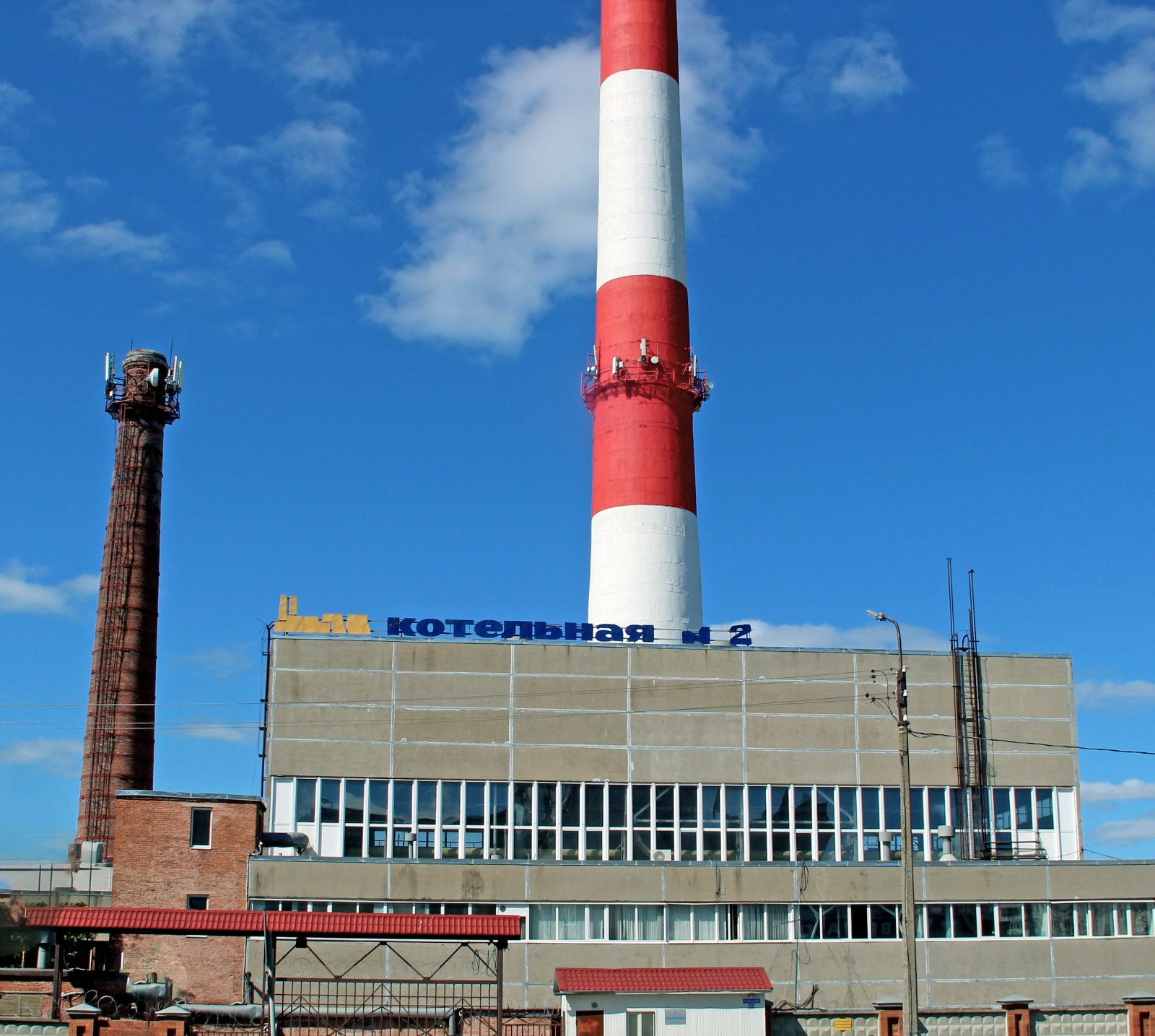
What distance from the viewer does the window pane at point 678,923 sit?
42.1m

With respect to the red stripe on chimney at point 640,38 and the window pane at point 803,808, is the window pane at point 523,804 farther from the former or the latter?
the red stripe on chimney at point 640,38

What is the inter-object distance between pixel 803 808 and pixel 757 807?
166 cm

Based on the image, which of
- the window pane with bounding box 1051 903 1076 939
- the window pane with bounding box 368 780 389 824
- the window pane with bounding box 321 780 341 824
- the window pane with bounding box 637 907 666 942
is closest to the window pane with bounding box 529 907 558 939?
the window pane with bounding box 637 907 666 942

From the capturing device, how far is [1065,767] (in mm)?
48812

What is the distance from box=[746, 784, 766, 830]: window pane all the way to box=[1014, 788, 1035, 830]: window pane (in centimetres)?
930

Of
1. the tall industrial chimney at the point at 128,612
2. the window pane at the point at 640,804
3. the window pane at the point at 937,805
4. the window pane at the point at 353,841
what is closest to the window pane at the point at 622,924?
the window pane at the point at 640,804

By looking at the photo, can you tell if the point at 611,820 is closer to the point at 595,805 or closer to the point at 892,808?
the point at 595,805

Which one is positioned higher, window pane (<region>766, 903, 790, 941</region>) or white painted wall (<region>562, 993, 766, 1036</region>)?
window pane (<region>766, 903, 790, 941</region>)

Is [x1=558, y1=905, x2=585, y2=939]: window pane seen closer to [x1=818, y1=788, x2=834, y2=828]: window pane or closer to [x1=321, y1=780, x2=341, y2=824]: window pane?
[x1=321, y1=780, x2=341, y2=824]: window pane

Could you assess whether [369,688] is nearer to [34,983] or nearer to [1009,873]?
[34,983]

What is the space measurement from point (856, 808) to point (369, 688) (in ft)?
56.9

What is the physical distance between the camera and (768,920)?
4256cm

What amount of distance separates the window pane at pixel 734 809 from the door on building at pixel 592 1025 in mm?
12204

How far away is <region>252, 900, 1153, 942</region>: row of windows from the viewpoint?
41688 millimetres
